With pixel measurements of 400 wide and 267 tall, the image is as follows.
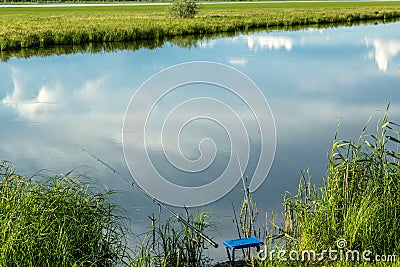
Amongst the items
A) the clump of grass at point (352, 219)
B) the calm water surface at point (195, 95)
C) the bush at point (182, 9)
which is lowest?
the clump of grass at point (352, 219)

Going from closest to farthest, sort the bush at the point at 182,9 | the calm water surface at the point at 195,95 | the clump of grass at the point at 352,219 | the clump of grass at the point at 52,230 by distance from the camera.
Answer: the clump of grass at the point at 52,230 → the clump of grass at the point at 352,219 → the calm water surface at the point at 195,95 → the bush at the point at 182,9

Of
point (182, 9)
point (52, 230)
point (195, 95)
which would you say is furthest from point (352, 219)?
point (182, 9)

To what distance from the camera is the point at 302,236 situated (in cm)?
523

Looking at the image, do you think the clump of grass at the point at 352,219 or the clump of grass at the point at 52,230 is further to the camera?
the clump of grass at the point at 352,219

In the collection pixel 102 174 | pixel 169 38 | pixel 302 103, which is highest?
pixel 169 38

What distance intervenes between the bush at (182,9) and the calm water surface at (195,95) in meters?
20.8

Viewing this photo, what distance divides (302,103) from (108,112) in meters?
4.59

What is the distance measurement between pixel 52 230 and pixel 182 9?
45233mm

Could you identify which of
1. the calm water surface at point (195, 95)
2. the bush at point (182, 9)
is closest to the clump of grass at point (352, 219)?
the calm water surface at point (195, 95)

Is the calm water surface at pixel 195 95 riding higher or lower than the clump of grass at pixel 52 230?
higher

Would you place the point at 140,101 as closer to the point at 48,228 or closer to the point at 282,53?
the point at 48,228

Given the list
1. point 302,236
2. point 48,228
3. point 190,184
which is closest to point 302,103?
point 190,184

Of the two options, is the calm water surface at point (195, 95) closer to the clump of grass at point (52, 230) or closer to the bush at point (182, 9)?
the clump of grass at point (52, 230)

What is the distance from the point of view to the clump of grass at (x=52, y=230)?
467 cm
